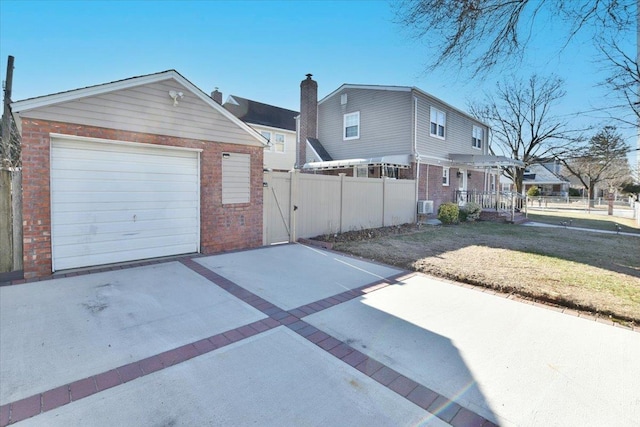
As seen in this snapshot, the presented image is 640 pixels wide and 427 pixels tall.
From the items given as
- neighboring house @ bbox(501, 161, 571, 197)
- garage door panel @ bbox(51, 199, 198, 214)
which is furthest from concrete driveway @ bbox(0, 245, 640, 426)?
neighboring house @ bbox(501, 161, 571, 197)

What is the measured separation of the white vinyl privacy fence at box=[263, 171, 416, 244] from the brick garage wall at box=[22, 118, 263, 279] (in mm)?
515

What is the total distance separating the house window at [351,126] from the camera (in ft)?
57.4

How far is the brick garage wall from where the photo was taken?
5465mm

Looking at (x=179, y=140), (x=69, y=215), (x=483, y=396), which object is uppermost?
(x=179, y=140)

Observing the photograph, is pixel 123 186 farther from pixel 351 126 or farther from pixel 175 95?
pixel 351 126

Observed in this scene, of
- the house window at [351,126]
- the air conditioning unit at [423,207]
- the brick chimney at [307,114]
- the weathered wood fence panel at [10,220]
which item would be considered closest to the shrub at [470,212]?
the air conditioning unit at [423,207]

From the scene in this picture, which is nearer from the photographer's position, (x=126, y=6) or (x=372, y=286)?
(x=372, y=286)

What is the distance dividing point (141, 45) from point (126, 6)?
3.98ft

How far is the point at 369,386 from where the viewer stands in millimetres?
2799

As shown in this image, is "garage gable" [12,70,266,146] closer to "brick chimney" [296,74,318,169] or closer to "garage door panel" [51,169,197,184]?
"garage door panel" [51,169,197,184]

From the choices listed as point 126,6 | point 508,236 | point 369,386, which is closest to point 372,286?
point 369,386

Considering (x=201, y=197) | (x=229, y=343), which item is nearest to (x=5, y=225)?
(x=201, y=197)

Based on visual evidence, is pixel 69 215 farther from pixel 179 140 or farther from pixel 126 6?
pixel 126 6

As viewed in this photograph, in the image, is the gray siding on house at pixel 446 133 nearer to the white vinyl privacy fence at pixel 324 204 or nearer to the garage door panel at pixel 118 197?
the white vinyl privacy fence at pixel 324 204
